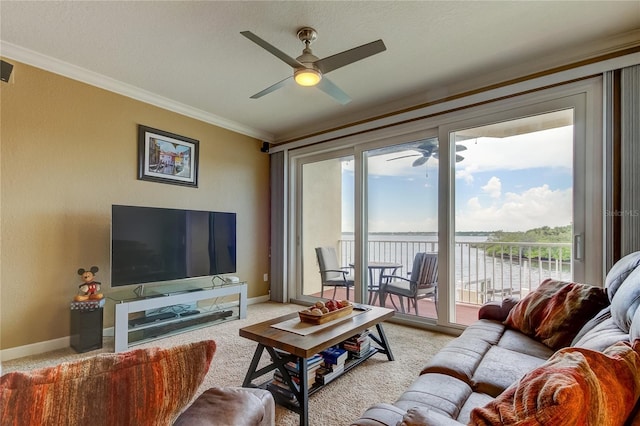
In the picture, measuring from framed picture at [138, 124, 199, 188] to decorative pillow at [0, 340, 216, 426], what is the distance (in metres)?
3.23

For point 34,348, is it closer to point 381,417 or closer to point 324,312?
point 324,312

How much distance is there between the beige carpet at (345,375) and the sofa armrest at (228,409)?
1079 millimetres

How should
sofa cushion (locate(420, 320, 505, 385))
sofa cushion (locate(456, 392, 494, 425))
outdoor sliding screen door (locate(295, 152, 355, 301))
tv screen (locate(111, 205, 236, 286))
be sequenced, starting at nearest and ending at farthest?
sofa cushion (locate(456, 392, 494, 425)) → sofa cushion (locate(420, 320, 505, 385)) → tv screen (locate(111, 205, 236, 286)) → outdoor sliding screen door (locate(295, 152, 355, 301))

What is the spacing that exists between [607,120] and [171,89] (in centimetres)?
396

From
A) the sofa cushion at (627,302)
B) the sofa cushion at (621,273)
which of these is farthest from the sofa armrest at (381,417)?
the sofa cushion at (621,273)

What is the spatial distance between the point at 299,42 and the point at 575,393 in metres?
2.59

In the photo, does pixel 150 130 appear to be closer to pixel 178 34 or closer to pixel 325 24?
pixel 178 34

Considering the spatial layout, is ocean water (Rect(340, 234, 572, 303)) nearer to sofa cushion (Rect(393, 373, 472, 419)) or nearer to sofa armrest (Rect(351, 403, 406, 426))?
sofa cushion (Rect(393, 373, 472, 419))

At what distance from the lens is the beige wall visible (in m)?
2.60

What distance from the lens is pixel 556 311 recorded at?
1852 millimetres

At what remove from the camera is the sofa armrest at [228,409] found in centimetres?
76

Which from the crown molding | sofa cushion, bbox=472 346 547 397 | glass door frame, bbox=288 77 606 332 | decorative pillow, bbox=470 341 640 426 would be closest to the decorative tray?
sofa cushion, bbox=472 346 547 397

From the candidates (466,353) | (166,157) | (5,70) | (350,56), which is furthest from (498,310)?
(5,70)

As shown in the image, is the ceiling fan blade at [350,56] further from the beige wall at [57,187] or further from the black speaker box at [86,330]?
the black speaker box at [86,330]
